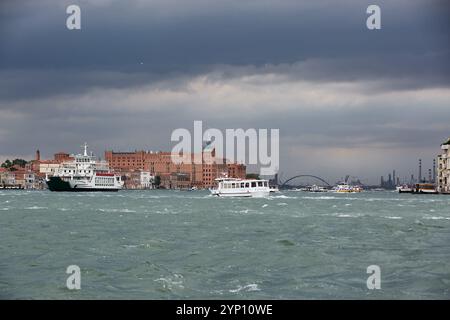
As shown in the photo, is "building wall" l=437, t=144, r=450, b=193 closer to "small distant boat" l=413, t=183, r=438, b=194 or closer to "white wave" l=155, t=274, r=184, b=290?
"small distant boat" l=413, t=183, r=438, b=194

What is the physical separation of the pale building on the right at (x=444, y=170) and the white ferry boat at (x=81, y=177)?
273ft

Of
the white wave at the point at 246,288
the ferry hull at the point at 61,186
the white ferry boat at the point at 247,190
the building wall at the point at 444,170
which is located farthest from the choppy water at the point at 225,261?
the building wall at the point at 444,170

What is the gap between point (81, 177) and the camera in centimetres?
16475

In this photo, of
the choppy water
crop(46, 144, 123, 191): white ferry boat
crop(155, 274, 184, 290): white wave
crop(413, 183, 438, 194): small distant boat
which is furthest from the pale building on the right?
crop(155, 274, 184, 290): white wave

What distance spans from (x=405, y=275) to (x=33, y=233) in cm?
2116

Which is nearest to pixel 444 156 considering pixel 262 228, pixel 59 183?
pixel 59 183

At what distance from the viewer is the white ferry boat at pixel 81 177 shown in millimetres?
162163

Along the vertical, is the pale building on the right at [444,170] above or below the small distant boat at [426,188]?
above

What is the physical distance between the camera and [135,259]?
24281 mm

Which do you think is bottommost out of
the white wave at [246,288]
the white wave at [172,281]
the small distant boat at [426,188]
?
the small distant boat at [426,188]

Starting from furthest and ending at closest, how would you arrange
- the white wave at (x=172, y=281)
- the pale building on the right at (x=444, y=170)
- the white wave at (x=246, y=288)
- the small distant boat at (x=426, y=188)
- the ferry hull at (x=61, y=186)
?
the small distant boat at (x=426, y=188) < the pale building on the right at (x=444, y=170) < the ferry hull at (x=61, y=186) < the white wave at (x=172, y=281) < the white wave at (x=246, y=288)

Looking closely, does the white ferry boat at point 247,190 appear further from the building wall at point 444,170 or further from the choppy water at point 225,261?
the choppy water at point 225,261
